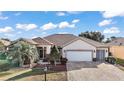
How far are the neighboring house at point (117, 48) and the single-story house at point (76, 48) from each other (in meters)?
0.21

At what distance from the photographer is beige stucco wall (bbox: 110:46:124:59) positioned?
12.6 metres

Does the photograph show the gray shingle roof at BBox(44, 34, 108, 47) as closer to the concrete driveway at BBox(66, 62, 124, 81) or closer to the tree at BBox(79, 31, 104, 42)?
the tree at BBox(79, 31, 104, 42)

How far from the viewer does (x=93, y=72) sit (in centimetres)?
1259

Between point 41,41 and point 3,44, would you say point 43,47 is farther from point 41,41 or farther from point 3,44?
point 3,44

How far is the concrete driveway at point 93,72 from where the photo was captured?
12.5 metres

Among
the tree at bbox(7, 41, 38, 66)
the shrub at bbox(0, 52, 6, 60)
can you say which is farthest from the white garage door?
the shrub at bbox(0, 52, 6, 60)

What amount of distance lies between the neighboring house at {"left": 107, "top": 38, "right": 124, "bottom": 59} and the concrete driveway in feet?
1.46

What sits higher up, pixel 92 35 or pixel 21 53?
pixel 92 35

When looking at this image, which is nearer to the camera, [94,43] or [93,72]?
[93,72]

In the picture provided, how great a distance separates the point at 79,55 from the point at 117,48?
1385mm

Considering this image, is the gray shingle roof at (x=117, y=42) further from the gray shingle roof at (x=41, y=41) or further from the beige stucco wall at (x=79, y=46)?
the gray shingle roof at (x=41, y=41)

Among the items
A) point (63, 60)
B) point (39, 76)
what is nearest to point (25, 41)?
point (39, 76)

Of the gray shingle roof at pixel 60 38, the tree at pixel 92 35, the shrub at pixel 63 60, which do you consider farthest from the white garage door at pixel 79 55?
the tree at pixel 92 35
